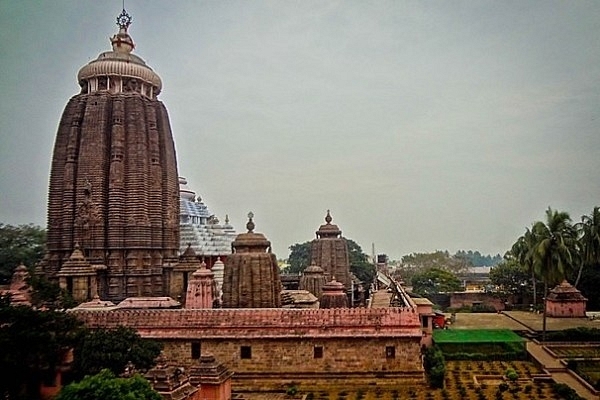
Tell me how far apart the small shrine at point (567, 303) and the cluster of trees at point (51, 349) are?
24.9m

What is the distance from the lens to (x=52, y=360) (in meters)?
15.1

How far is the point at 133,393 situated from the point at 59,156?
16667 millimetres

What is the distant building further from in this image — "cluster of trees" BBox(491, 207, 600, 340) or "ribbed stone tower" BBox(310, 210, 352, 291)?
"cluster of trees" BBox(491, 207, 600, 340)

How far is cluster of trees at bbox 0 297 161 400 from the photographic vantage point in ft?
46.1

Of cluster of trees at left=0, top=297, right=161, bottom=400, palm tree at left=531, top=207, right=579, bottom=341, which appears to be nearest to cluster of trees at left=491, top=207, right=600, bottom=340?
palm tree at left=531, top=207, right=579, bottom=341

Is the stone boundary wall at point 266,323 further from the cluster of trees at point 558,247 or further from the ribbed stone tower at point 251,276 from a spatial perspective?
the cluster of trees at point 558,247

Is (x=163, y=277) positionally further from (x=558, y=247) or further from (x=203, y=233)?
(x=558, y=247)

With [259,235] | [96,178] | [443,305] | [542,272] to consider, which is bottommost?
[443,305]

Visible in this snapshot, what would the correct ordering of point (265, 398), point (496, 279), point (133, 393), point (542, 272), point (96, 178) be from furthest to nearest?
point (496, 279), point (542, 272), point (96, 178), point (265, 398), point (133, 393)

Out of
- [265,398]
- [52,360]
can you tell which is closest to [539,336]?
[265,398]

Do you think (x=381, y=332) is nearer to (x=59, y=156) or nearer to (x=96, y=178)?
(x=96, y=178)

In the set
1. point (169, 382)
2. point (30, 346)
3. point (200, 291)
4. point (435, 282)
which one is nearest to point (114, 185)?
point (200, 291)

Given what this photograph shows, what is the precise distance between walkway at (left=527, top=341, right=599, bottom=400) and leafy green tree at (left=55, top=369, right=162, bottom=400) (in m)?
12.6

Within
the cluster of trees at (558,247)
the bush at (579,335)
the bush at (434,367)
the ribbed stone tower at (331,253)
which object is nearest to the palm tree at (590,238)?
the cluster of trees at (558,247)
